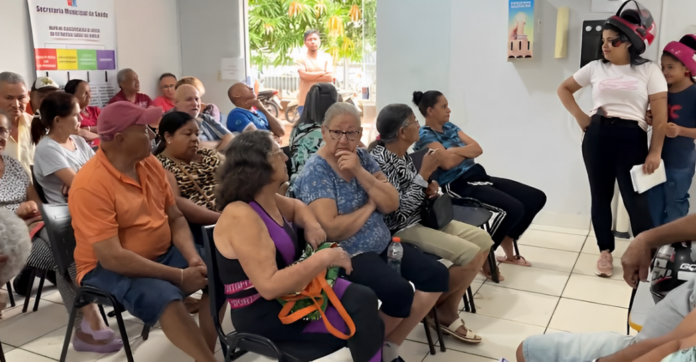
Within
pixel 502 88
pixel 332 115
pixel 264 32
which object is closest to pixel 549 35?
pixel 502 88

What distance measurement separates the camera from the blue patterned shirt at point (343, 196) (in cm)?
234

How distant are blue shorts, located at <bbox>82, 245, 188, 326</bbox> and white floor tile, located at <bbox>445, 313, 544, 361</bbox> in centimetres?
134

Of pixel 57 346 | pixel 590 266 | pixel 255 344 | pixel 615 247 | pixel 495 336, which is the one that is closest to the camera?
pixel 255 344

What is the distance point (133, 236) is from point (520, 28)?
3392 millimetres

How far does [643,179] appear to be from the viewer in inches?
139

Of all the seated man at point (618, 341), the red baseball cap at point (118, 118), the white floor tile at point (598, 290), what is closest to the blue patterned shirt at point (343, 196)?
the red baseball cap at point (118, 118)

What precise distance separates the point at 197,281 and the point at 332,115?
0.90 m

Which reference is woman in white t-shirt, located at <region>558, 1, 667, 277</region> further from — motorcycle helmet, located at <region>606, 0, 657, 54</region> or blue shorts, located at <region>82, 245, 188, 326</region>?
blue shorts, located at <region>82, 245, 188, 326</region>

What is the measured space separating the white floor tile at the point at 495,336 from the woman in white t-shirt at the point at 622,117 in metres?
1.04

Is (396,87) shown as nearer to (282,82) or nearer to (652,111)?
(652,111)

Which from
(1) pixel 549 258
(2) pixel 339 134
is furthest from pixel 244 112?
(1) pixel 549 258

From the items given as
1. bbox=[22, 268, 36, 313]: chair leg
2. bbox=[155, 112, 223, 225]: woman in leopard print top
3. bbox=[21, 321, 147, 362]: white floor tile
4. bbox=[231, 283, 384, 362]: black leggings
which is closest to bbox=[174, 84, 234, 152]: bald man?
bbox=[155, 112, 223, 225]: woman in leopard print top

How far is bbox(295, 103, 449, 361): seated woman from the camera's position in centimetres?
229

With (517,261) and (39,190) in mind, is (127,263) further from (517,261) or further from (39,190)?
(517,261)
